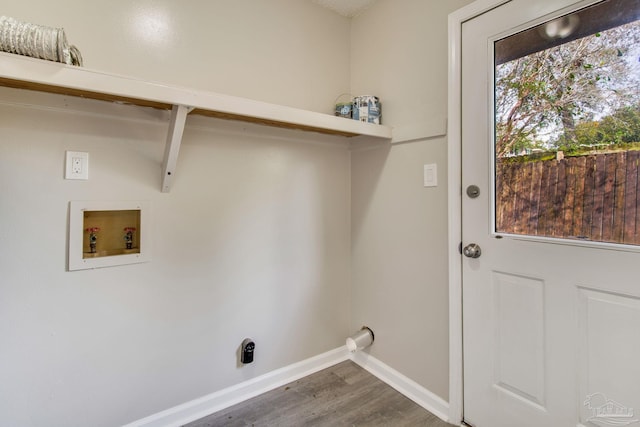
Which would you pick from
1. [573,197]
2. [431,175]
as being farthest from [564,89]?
[431,175]

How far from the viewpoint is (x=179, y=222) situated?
147cm

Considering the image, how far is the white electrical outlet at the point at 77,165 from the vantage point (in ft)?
4.00

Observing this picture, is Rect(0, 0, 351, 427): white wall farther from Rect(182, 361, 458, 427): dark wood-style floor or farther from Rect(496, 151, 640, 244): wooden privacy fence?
Rect(496, 151, 640, 244): wooden privacy fence

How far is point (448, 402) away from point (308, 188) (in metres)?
1.36

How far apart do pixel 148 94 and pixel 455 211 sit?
1386mm

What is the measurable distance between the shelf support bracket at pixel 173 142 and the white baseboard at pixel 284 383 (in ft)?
3.53

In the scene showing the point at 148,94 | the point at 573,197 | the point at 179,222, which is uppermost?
the point at 148,94

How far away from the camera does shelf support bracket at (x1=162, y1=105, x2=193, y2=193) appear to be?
1.21 metres

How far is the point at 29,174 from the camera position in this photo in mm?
1159

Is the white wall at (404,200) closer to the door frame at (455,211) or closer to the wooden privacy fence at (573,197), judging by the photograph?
the door frame at (455,211)

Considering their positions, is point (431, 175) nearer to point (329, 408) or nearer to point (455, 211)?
point (455, 211)

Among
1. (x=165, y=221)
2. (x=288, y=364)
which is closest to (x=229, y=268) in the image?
(x=165, y=221)

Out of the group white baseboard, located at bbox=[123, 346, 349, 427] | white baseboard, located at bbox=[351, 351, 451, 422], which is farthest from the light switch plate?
white baseboard, located at bbox=[123, 346, 349, 427]

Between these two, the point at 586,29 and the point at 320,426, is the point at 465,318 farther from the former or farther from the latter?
the point at 586,29
